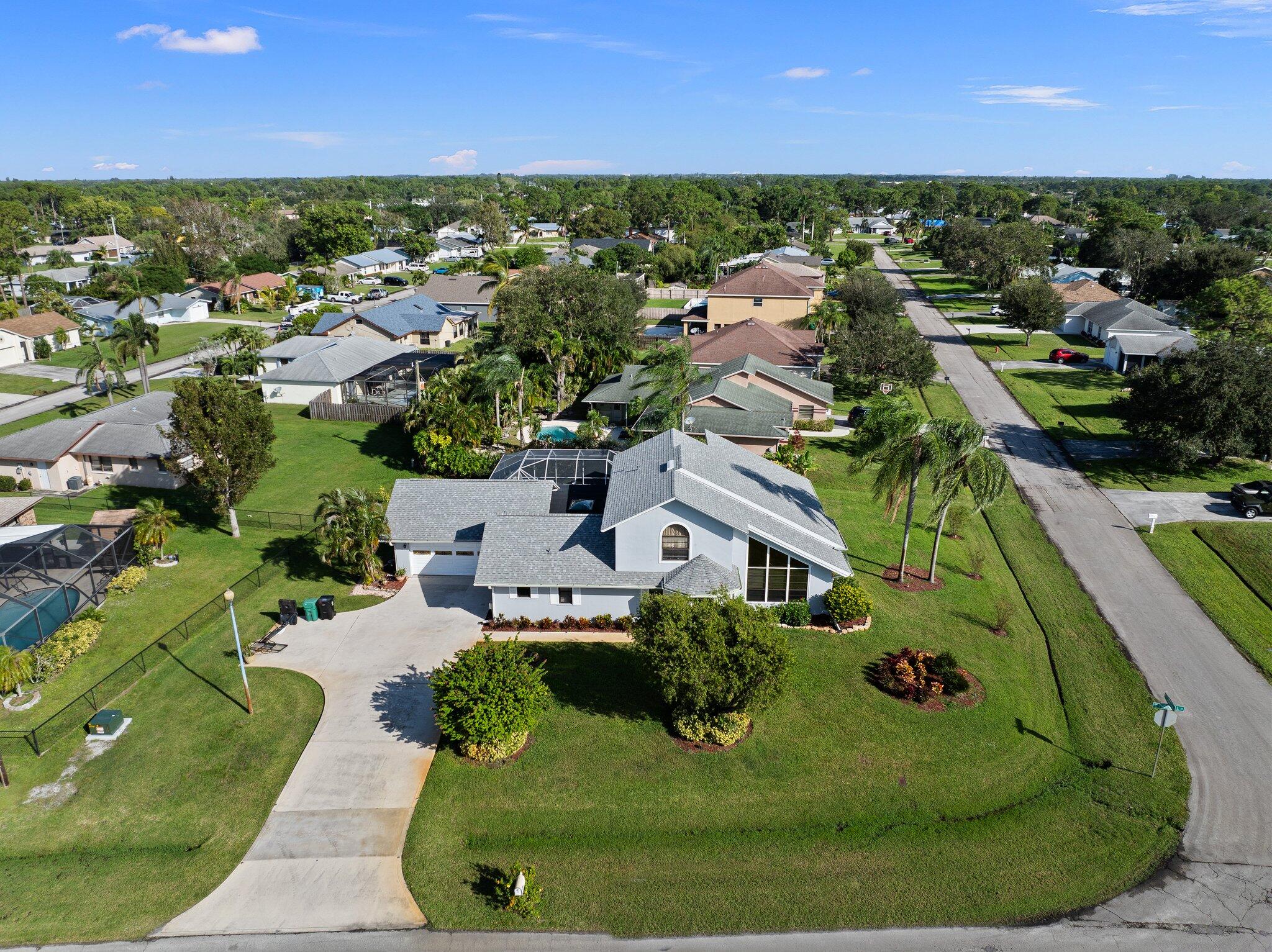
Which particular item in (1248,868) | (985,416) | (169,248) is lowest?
(1248,868)

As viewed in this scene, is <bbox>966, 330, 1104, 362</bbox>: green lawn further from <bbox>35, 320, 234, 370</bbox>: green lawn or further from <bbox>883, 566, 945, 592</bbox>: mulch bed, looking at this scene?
<bbox>35, 320, 234, 370</bbox>: green lawn

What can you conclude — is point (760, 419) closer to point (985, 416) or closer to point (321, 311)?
point (985, 416)

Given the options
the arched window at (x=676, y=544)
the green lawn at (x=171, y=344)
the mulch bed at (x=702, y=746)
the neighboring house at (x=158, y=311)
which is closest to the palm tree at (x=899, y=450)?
the arched window at (x=676, y=544)

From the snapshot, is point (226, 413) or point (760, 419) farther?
point (760, 419)

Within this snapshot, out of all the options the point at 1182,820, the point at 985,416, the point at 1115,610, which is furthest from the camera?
the point at 985,416

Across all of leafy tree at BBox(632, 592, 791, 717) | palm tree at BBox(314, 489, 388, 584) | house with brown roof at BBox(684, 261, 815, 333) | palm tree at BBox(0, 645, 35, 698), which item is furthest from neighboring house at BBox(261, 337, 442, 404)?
leafy tree at BBox(632, 592, 791, 717)

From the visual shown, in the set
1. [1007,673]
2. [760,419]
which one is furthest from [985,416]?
[1007,673]

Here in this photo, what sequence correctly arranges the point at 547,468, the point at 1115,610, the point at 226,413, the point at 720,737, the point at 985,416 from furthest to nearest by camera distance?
the point at 985,416, the point at 547,468, the point at 226,413, the point at 1115,610, the point at 720,737

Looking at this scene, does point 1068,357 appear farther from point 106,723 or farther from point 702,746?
point 106,723
